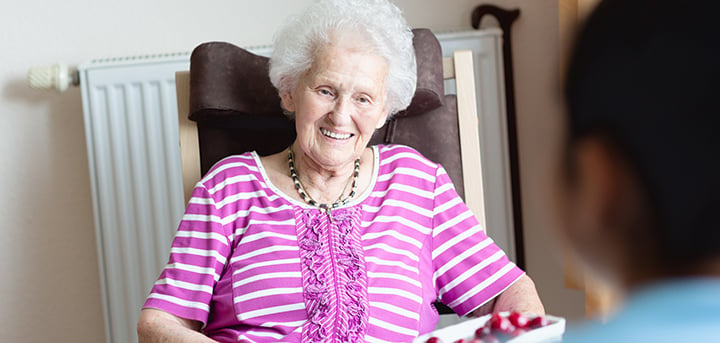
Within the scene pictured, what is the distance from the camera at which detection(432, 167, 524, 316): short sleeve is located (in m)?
1.39

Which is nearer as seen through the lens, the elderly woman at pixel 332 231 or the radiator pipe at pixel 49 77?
the elderly woman at pixel 332 231

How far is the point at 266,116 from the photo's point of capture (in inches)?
62.7

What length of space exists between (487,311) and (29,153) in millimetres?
1446

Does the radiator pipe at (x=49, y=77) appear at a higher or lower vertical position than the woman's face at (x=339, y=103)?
higher

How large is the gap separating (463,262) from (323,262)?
29 centimetres

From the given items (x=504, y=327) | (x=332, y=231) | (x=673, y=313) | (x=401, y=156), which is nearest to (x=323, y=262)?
(x=332, y=231)

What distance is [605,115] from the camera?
0.38 meters

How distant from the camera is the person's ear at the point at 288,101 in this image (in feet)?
4.80

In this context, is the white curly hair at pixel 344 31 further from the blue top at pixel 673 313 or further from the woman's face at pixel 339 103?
the blue top at pixel 673 313

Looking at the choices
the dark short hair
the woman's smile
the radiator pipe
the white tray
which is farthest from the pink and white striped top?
the dark short hair

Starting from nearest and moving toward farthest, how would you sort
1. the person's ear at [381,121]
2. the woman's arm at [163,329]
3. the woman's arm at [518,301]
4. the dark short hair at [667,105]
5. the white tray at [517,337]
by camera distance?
the dark short hair at [667,105], the white tray at [517,337], the woman's arm at [163,329], the woman's arm at [518,301], the person's ear at [381,121]

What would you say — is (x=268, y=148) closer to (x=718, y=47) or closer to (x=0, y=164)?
(x=0, y=164)

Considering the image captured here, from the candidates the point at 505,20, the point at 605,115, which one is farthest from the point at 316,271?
the point at 505,20

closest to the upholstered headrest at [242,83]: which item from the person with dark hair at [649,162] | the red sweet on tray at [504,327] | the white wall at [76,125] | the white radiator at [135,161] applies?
the white radiator at [135,161]
